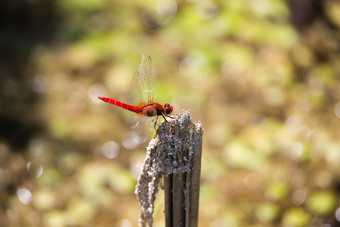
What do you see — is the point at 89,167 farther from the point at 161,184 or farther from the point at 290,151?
the point at 161,184

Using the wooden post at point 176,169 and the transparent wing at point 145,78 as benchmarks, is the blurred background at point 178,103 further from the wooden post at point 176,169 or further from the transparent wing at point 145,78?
the wooden post at point 176,169

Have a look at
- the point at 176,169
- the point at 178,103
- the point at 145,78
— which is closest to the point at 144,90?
the point at 145,78

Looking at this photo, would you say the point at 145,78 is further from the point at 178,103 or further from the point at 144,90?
the point at 178,103

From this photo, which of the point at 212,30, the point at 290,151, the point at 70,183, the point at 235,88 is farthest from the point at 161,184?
the point at 212,30

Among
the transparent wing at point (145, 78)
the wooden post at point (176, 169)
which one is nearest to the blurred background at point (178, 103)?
the transparent wing at point (145, 78)

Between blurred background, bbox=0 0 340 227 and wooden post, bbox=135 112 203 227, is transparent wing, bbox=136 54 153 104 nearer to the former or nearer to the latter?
wooden post, bbox=135 112 203 227
